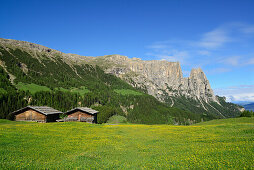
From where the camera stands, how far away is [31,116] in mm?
59312

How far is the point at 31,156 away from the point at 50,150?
2770 mm

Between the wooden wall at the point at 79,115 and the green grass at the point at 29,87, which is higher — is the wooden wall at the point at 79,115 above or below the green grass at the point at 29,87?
below

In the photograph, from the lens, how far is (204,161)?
45.1ft

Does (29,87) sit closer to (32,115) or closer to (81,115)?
(32,115)

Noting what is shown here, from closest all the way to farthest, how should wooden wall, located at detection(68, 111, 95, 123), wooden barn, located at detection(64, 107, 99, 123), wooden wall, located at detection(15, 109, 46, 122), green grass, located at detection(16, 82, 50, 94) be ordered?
1. wooden wall, located at detection(15, 109, 46, 122)
2. wooden barn, located at detection(64, 107, 99, 123)
3. wooden wall, located at detection(68, 111, 95, 123)
4. green grass, located at detection(16, 82, 50, 94)

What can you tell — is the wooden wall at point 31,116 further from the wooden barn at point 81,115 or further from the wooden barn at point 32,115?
the wooden barn at point 81,115

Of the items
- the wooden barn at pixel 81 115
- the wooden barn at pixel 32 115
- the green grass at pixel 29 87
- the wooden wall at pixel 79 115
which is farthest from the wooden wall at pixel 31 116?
the green grass at pixel 29 87

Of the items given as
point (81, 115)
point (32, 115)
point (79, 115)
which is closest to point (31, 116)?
point (32, 115)

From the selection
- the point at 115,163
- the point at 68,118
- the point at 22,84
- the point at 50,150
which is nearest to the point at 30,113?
the point at 68,118

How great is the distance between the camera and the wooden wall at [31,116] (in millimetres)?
59094

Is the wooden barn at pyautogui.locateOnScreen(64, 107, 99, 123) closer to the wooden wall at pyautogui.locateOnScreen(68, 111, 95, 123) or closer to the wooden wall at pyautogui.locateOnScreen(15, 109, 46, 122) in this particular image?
the wooden wall at pyautogui.locateOnScreen(68, 111, 95, 123)

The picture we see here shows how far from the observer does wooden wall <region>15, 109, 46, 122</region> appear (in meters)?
59.1

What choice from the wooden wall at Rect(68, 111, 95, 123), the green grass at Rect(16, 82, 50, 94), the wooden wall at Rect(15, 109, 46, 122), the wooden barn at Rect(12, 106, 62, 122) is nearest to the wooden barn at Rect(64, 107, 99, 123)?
the wooden wall at Rect(68, 111, 95, 123)

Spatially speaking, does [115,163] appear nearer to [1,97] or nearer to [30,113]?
[30,113]
